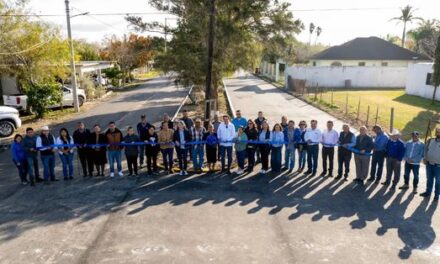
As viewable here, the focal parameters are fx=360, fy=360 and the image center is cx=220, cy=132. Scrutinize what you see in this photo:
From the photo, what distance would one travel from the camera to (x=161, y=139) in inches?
410

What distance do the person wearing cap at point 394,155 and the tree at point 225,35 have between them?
24.7ft

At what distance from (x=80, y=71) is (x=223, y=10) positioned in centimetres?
1768

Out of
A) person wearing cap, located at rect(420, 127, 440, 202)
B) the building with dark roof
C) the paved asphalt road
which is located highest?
the building with dark roof

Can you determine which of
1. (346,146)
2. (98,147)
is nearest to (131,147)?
(98,147)

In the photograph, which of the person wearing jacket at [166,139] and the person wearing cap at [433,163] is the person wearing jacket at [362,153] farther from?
the person wearing jacket at [166,139]

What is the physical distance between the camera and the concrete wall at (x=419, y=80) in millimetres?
27405

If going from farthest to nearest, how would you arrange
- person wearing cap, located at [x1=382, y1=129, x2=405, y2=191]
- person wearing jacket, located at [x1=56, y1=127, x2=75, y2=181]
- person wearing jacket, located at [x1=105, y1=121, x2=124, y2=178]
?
person wearing jacket, located at [x1=105, y1=121, x2=124, y2=178] → person wearing jacket, located at [x1=56, y1=127, x2=75, y2=181] → person wearing cap, located at [x1=382, y1=129, x2=405, y2=191]

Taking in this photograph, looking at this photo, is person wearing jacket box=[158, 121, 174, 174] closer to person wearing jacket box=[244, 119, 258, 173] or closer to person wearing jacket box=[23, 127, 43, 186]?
person wearing jacket box=[244, 119, 258, 173]

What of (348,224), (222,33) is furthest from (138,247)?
(222,33)

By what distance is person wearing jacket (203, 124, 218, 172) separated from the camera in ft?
34.5

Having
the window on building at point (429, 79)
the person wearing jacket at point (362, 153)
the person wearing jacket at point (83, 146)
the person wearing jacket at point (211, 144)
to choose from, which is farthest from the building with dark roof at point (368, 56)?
the person wearing jacket at point (83, 146)

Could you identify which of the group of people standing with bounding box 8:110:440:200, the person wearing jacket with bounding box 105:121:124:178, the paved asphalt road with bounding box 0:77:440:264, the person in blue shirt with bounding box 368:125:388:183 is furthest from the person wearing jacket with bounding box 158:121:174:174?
the person in blue shirt with bounding box 368:125:388:183

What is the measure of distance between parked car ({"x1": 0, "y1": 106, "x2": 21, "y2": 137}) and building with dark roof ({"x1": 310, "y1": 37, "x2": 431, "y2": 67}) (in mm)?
35614

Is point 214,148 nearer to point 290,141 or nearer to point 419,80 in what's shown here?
point 290,141
